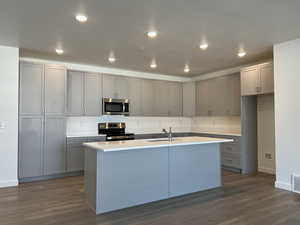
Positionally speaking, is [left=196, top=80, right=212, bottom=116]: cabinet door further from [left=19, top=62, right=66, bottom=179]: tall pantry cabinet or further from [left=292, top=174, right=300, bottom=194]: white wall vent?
[left=19, top=62, right=66, bottom=179]: tall pantry cabinet

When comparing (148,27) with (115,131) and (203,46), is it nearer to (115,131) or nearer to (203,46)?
(203,46)

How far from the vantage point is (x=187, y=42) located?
3.90 m

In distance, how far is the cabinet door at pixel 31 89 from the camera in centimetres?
448

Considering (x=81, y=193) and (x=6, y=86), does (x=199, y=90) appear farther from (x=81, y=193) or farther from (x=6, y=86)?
(x=6, y=86)

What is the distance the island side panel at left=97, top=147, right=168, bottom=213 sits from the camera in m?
3.04

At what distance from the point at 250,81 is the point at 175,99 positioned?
2398 millimetres

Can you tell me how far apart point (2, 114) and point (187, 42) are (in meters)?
3.62

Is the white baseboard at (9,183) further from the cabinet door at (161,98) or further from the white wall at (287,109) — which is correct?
the white wall at (287,109)

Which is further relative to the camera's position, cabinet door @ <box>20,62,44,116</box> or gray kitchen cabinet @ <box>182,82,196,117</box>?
gray kitchen cabinet @ <box>182,82,196,117</box>

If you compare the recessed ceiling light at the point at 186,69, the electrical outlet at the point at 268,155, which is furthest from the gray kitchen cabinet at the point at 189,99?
the electrical outlet at the point at 268,155

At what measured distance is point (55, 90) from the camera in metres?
4.80

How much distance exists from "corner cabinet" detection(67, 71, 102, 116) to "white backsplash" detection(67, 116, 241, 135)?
365 mm

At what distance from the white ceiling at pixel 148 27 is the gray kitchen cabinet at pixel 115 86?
904mm

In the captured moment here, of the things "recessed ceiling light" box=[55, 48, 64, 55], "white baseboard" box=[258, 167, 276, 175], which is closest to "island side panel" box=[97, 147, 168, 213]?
"recessed ceiling light" box=[55, 48, 64, 55]
